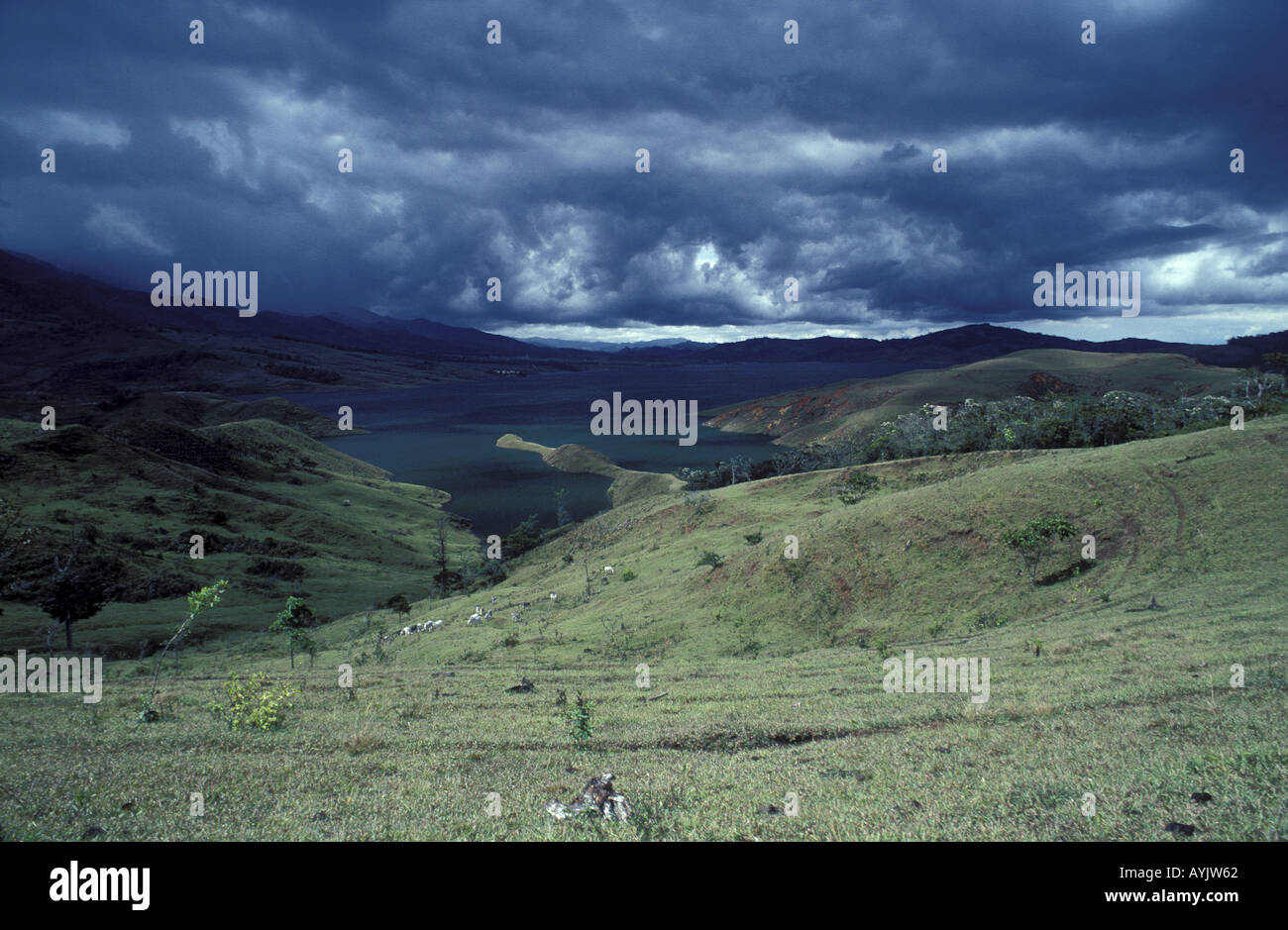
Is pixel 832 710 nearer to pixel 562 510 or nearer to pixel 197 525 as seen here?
pixel 562 510

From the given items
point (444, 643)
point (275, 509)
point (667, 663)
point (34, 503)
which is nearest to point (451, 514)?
point (275, 509)

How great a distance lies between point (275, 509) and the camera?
309 feet

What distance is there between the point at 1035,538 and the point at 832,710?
22504 millimetres

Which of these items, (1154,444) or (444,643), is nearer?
(444,643)

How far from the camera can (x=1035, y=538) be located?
111ft

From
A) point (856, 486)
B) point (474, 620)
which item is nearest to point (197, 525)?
point (474, 620)

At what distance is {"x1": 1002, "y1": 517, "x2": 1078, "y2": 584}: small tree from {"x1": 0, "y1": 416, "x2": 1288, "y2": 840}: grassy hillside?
3.20ft

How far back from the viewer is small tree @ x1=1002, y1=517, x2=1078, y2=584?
33906 mm

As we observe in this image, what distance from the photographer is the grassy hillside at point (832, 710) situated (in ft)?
33.4

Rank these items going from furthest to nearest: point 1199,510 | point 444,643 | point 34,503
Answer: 1. point 34,503
2. point 444,643
3. point 1199,510

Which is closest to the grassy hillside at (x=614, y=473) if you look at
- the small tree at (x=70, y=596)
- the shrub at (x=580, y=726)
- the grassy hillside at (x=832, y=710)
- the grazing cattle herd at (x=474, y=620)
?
the grazing cattle herd at (x=474, y=620)
